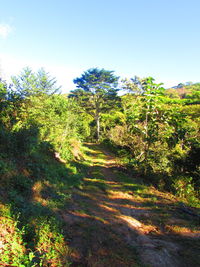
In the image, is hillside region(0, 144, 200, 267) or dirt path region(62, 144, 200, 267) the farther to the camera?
dirt path region(62, 144, 200, 267)

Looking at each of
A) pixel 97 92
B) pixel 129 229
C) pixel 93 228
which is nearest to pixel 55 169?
pixel 93 228

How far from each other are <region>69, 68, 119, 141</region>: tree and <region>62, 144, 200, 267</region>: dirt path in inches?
822

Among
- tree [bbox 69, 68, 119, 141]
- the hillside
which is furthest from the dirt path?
tree [bbox 69, 68, 119, 141]

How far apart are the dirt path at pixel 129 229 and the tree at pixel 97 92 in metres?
20.9

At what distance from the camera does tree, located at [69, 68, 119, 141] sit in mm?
27031

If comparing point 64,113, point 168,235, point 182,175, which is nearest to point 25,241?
point 168,235

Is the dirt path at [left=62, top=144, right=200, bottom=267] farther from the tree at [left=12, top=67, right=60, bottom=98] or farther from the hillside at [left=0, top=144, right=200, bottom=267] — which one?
the tree at [left=12, top=67, right=60, bottom=98]

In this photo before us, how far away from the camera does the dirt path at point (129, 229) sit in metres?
3.62

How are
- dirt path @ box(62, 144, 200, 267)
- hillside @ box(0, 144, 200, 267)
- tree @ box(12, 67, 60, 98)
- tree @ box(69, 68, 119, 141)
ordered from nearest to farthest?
hillside @ box(0, 144, 200, 267) < dirt path @ box(62, 144, 200, 267) < tree @ box(12, 67, 60, 98) < tree @ box(69, 68, 119, 141)

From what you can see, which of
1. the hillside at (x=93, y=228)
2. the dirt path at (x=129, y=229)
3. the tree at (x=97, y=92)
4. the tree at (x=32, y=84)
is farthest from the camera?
the tree at (x=97, y=92)

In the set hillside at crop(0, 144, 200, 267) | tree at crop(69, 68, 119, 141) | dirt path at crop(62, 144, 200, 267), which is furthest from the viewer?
tree at crop(69, 68, 119, 141)

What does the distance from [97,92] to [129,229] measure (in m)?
24.9

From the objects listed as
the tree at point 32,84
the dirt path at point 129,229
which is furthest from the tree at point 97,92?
the dirt path at point 129,229

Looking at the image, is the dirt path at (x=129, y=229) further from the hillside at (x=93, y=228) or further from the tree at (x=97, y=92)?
the tree at (x=97, y=92)
